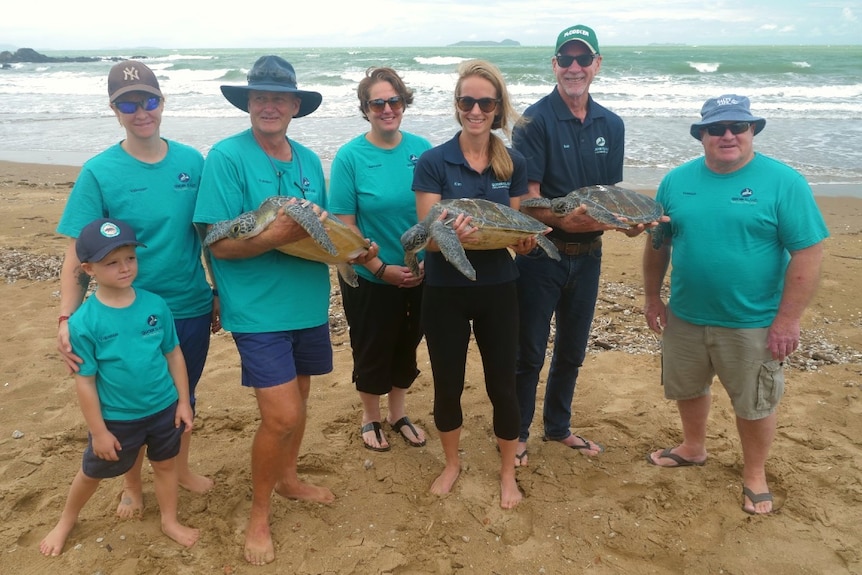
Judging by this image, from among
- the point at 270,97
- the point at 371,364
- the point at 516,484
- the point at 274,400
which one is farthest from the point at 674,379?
the point at 270,97

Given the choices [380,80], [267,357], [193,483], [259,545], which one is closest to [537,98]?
[380,80]

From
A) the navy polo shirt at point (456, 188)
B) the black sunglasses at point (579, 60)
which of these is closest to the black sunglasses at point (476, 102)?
the navy polo shirt at point (456, 188)

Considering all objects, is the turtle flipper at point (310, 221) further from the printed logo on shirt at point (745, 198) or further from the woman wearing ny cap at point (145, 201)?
the printed logo on shirt at point (745, 198)

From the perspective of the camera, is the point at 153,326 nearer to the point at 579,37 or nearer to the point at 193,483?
the point at 193,483

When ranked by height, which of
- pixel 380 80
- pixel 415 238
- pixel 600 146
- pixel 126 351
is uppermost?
pixel 380 80

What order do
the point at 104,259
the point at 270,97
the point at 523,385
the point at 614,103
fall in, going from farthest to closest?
the point at 614,103, the point at 523,385, the point at 270,97, the point at 104,259

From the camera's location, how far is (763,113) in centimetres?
2011

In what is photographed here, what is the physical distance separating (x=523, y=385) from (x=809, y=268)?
1.71 m

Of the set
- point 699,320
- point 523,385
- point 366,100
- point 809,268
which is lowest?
point 523,385

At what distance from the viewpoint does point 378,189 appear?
347 cm

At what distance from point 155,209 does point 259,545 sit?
5.77 ft

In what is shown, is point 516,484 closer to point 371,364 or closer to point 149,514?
point 371,364

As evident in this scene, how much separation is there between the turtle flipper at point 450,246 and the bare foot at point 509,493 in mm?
1374

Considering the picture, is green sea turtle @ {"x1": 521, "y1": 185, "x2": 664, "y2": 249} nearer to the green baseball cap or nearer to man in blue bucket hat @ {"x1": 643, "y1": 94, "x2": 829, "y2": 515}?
man in blue bucket hat @ {"x1": 643, "y1": 94, "x2": 829, "y2": 515}
